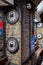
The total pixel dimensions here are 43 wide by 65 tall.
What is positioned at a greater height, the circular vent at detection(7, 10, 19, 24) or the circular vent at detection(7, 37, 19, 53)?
the circular vent at detection(7, 10, 19, 24)

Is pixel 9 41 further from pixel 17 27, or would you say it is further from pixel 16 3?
pixel 16 3

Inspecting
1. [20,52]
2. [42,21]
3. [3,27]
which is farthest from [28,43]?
[42,21]

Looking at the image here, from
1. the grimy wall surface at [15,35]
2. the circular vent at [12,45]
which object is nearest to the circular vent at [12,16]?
the grimy wall surface at [15,35]

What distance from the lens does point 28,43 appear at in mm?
3830

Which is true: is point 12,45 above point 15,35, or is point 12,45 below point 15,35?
below

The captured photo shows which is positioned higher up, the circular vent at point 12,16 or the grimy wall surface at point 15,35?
the circular vent at point 12,16

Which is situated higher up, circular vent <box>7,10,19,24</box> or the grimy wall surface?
circular vent <box>7,10,19,24</box>

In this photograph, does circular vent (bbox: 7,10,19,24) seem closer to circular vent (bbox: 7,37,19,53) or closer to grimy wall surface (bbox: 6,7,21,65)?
grimy wall surface (bbox: 6,7,21,65)

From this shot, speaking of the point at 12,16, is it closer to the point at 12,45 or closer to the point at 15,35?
the point at 15,35

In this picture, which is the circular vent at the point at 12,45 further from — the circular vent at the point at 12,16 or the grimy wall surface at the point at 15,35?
the circular vent at the point at 12,16

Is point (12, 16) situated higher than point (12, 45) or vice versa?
point (12, 16)

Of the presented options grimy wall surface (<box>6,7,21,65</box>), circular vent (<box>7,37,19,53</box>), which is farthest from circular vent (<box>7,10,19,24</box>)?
circular vent (<box>7,37,19,53</box>)

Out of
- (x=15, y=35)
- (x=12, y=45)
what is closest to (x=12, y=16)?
(x=15, y=35)

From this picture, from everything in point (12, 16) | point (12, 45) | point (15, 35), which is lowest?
point (12, 45)
